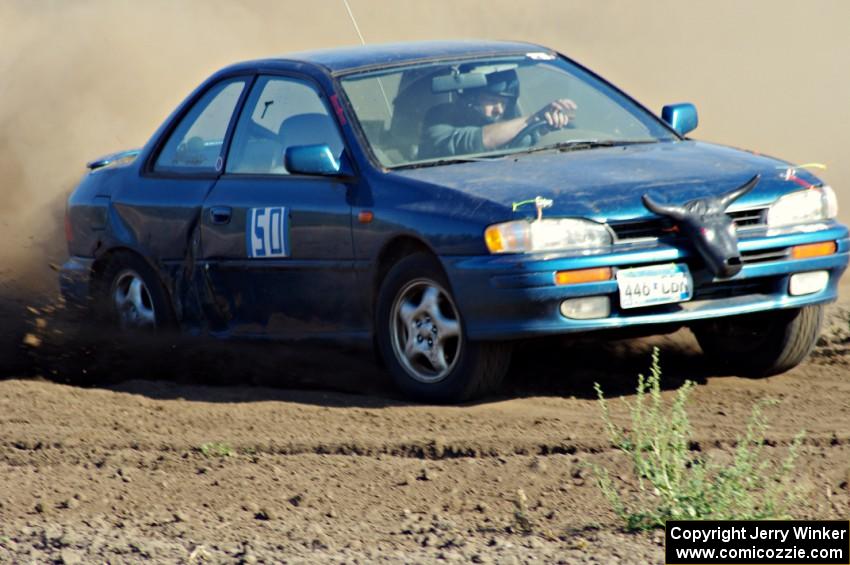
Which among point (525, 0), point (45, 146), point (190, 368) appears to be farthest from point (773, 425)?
point (525, 0)

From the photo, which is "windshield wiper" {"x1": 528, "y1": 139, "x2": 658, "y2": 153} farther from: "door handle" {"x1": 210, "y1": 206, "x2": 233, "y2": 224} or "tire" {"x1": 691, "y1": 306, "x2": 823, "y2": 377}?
"door handle" {"x1": 210, "y1": 206, "x2": 233, "y2": 224}

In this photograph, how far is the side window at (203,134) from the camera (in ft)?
28.8

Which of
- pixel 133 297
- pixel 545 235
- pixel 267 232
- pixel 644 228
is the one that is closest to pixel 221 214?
pixel 267 232

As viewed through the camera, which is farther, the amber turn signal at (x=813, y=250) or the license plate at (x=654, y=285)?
the amber turn signal at (x=813, y=250)

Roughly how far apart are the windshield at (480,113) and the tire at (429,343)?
636mm

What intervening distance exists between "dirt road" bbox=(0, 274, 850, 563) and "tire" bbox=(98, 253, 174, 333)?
20cm

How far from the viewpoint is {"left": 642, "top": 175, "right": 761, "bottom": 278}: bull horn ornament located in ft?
23.2

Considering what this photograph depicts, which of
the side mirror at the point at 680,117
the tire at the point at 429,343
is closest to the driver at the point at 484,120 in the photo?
the side mirror at the point at 680,117

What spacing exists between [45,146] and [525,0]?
8.81 metres

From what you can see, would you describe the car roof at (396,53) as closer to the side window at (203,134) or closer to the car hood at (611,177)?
the side window at (203,134)

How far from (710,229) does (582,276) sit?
0.57m

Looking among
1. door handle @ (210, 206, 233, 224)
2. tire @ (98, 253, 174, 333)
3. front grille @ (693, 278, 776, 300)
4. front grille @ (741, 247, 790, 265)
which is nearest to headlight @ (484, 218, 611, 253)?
front grille @ (693, 278, 776, 300)

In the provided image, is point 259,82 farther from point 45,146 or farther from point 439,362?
point 45,146

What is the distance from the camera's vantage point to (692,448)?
A: 21.1 ft
